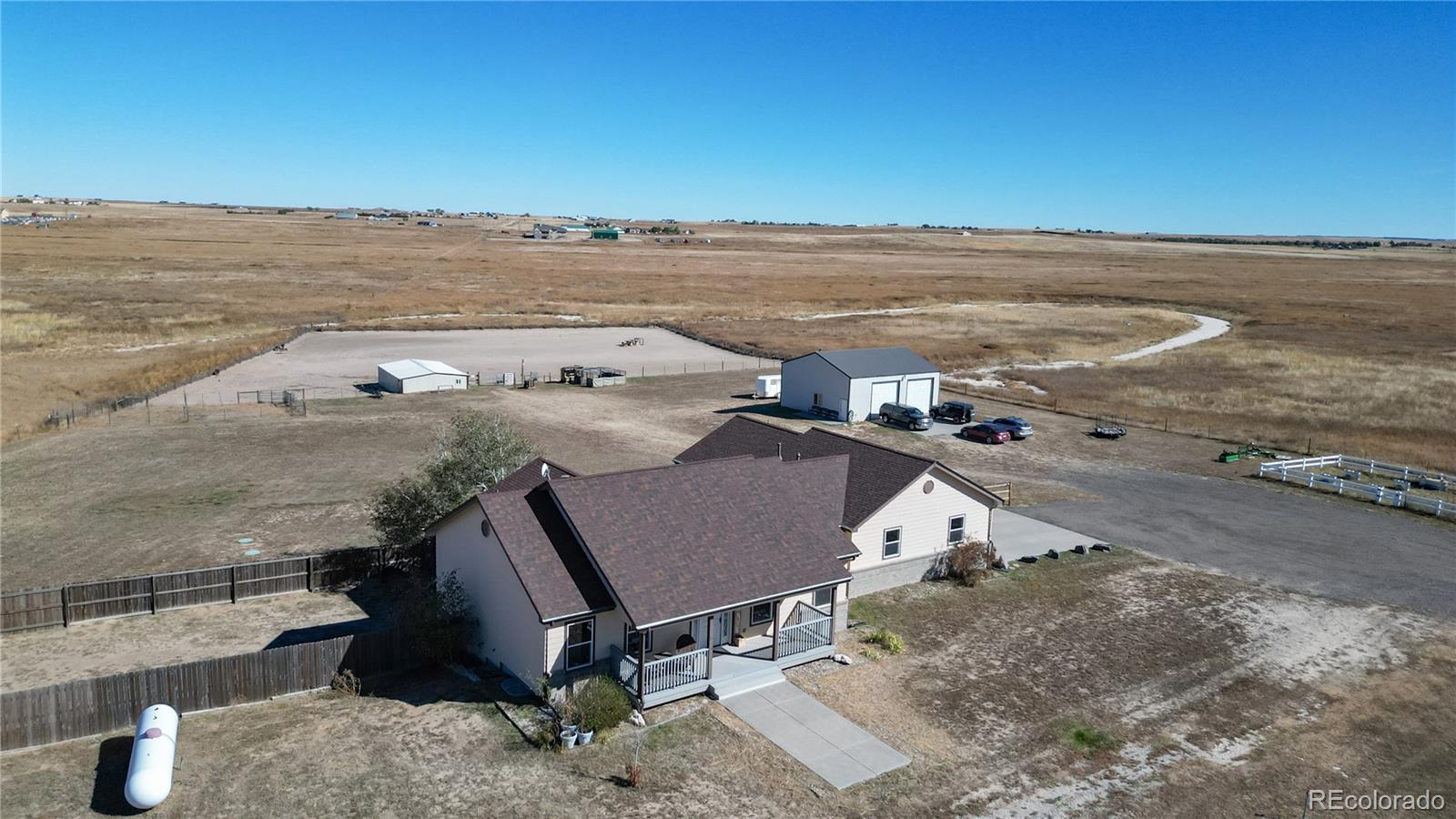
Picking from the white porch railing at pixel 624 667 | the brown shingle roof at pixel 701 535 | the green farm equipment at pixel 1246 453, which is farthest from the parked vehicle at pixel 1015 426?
the white porch railing at pixel 624 667

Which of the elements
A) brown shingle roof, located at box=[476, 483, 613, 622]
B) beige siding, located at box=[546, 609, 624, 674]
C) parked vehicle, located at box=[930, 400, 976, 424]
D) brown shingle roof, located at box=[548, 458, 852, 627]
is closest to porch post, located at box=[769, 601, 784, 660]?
brown shingle roof, located at box=[548, 458, 852, 627]

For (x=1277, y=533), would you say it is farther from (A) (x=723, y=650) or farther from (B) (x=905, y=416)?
(A) (x=723, y=650)

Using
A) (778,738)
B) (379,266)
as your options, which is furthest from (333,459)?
(379,266)

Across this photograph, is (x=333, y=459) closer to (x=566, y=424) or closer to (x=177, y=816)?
(x=566, y=424)

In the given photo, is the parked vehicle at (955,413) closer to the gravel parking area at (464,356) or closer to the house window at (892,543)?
the gravel parking area at (464,356)

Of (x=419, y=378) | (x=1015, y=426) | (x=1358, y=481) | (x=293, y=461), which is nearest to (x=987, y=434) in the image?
(x=1015, y=426)
